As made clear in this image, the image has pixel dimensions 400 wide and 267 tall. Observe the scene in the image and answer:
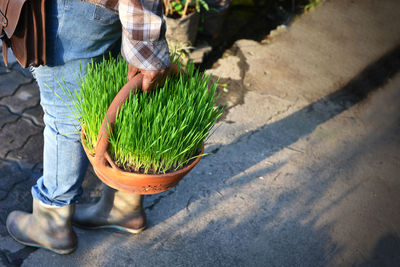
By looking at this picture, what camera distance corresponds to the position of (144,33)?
1294 millimetres

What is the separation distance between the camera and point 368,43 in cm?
413

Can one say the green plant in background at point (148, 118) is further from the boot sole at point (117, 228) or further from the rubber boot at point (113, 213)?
the boot sole at point (117, 228)

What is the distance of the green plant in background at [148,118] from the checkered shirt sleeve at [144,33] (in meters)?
0.14

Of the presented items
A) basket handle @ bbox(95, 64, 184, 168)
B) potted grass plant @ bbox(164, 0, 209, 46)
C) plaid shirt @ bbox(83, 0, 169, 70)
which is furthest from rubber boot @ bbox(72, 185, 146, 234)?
potted grass plant @ bbox(164, 0, 209, 46)

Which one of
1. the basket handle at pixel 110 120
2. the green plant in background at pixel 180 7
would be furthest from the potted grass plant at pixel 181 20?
the basket handle at pixel 110 120

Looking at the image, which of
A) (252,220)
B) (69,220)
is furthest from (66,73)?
(252,220)

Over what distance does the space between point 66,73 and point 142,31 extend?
40 cm

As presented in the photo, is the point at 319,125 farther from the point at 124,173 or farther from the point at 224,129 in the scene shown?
the point at 124,173

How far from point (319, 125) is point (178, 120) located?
72.1 inches

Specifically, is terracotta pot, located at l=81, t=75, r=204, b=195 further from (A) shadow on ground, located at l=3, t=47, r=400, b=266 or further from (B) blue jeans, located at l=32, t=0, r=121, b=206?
(A) shadow on ground, located at l=3, t=47, r=400, b=266

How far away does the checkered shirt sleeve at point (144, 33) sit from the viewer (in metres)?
1.25

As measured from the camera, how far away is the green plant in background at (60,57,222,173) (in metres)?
1.40

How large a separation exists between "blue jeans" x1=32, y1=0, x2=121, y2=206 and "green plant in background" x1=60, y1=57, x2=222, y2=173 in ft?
0.20

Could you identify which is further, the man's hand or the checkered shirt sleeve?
the man's hand
